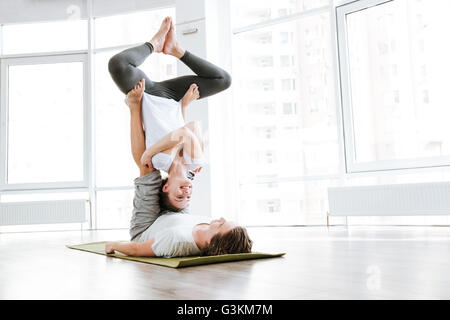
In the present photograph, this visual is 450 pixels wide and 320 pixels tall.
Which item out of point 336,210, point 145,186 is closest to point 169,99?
point 145,186

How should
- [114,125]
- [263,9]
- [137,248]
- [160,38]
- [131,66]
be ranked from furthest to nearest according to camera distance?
1. [114,125]
2. [263,9]
3. [160,38]
4. [131,66]
5. [137,248]

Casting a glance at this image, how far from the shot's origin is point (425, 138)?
4414 millimetres

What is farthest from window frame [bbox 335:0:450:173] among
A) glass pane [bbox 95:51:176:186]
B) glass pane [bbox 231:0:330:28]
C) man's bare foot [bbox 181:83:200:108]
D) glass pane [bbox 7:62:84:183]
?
glass pane [bbox 7:62:84:183]

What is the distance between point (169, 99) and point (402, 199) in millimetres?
2681

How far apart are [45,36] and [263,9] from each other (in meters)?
3.02

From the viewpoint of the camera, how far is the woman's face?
7.64 feet

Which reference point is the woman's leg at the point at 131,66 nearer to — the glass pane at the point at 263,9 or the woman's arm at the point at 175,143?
the woman's arm at the point at 175,143

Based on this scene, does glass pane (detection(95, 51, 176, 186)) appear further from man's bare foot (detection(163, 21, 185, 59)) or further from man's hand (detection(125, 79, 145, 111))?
man's hand (detection(125, 79, 145, 111))

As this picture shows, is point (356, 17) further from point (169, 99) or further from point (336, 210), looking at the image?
point (169, 99)

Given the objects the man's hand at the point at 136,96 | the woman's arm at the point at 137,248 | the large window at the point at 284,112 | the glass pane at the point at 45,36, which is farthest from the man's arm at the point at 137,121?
the glass pane at the point at 45,36

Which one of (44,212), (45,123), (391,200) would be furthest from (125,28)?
(391,200)

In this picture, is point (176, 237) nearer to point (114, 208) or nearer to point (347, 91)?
point (347, 91)

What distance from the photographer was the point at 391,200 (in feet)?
14.3

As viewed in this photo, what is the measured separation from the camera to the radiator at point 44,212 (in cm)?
564
